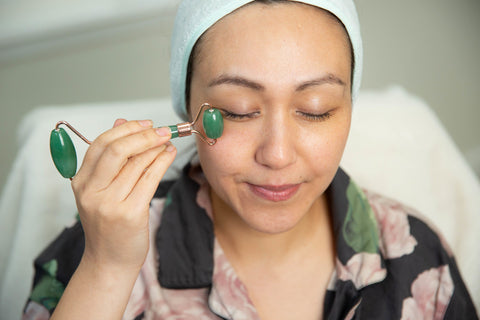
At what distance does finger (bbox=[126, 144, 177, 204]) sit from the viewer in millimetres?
812

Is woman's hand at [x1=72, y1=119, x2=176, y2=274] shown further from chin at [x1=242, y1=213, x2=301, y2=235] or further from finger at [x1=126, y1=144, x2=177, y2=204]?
chin at [x1=242, y1=213, x2=301, y2=235]

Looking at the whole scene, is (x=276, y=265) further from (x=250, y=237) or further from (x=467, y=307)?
(x=467, y=307)

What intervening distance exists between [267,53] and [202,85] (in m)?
0.16

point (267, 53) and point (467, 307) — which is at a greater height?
point (267, 53)

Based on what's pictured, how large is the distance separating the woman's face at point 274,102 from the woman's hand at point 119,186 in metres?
0.15

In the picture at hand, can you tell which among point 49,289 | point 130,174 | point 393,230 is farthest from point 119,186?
point 393,230

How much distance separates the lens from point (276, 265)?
1147 millimetres

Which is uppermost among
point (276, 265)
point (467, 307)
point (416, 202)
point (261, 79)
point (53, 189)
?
point (261, 79)

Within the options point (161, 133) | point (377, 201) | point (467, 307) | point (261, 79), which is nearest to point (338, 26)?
point (261, 79)

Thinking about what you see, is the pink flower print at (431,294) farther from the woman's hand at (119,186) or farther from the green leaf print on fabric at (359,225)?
the woman's hand at (119,186)

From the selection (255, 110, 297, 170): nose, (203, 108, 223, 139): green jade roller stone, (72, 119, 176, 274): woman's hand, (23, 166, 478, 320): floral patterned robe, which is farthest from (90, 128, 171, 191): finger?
(23, 166, 478, 320): floral patterned robe

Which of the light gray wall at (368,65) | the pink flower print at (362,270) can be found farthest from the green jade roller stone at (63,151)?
the light gray wall at (368,65)

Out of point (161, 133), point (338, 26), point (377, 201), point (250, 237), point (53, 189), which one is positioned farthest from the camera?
point (53, 189)

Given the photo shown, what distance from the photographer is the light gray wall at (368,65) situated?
2182 millimetres
